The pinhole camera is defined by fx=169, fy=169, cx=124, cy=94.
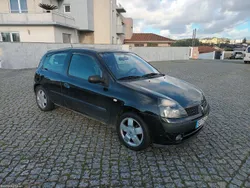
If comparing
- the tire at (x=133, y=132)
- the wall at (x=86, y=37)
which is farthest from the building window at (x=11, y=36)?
the tire at (x=133, y=132)

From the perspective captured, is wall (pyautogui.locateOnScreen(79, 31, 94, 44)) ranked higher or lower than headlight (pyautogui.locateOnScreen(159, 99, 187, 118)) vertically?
higher

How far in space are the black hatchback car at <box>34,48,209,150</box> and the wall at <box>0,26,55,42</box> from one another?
46.0ft

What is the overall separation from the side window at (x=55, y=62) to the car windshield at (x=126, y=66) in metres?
1.10

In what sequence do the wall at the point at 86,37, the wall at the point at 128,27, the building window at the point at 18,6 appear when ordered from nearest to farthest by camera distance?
1. the building window at the point at 18,6
2. the wall at the point at 86,37
3. the wall at the point at 128,27

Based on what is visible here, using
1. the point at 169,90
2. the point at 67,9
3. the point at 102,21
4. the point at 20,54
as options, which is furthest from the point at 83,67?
the point at 102,21

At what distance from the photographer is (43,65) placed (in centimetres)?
441

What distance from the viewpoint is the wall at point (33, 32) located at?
1605cm

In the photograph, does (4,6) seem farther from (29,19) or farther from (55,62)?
Result: (55,62)

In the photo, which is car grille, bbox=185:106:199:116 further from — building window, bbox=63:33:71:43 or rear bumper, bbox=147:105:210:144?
building window, bbox=63:33:71:43

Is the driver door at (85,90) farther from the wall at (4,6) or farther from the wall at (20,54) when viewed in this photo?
the wall at (4,6)

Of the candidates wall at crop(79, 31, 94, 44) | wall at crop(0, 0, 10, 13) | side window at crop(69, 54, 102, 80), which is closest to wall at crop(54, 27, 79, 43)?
wall at crop(79, 31, 94, 44)

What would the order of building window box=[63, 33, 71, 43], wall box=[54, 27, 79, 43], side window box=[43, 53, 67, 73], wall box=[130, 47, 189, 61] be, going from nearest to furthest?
side window box=[43, 53, 67, 73], wall box=[54, 27, 79, 43], building window box=[63, 33, 71, 43], wall box=[130, 47, 189, 61]

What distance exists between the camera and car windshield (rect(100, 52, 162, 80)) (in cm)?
318

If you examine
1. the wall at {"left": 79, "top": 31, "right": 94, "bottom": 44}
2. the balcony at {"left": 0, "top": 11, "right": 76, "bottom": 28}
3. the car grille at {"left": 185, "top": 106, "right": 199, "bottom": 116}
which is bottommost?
the car grille at {"left": 185, "top": 106, "right": 199, "bottom": 116}
